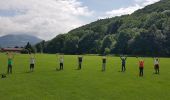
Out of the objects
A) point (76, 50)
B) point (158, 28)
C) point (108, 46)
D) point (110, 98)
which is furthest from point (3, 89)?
point (76, 50)

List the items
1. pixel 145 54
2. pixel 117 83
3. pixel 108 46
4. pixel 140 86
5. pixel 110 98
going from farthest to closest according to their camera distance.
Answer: pixel 108 46
pixel 145 54
pixel 117 83
pixel 140 86
pixel 110 98

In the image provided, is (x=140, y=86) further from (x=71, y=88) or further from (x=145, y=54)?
(x=145, y=54)

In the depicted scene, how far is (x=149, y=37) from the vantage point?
458 feet

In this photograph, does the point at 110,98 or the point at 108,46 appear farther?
the point at 108,46

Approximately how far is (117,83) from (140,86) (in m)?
2.76

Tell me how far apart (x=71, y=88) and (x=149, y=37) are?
11485 cm

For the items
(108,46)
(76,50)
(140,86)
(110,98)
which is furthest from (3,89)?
(76,50)

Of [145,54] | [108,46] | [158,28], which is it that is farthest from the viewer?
[108,46]

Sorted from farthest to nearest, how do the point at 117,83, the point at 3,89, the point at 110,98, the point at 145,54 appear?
the point at 145,54
the point at 117,83
the point at 3,89
the point at 110,98

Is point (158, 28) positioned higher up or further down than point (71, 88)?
higher up

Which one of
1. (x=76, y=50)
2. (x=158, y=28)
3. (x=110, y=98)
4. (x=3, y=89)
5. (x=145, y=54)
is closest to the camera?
(x=110, y=98)

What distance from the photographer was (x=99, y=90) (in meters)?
27.6

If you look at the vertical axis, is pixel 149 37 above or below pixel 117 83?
above

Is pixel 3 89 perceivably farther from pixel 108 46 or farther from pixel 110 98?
pixel 108 46
